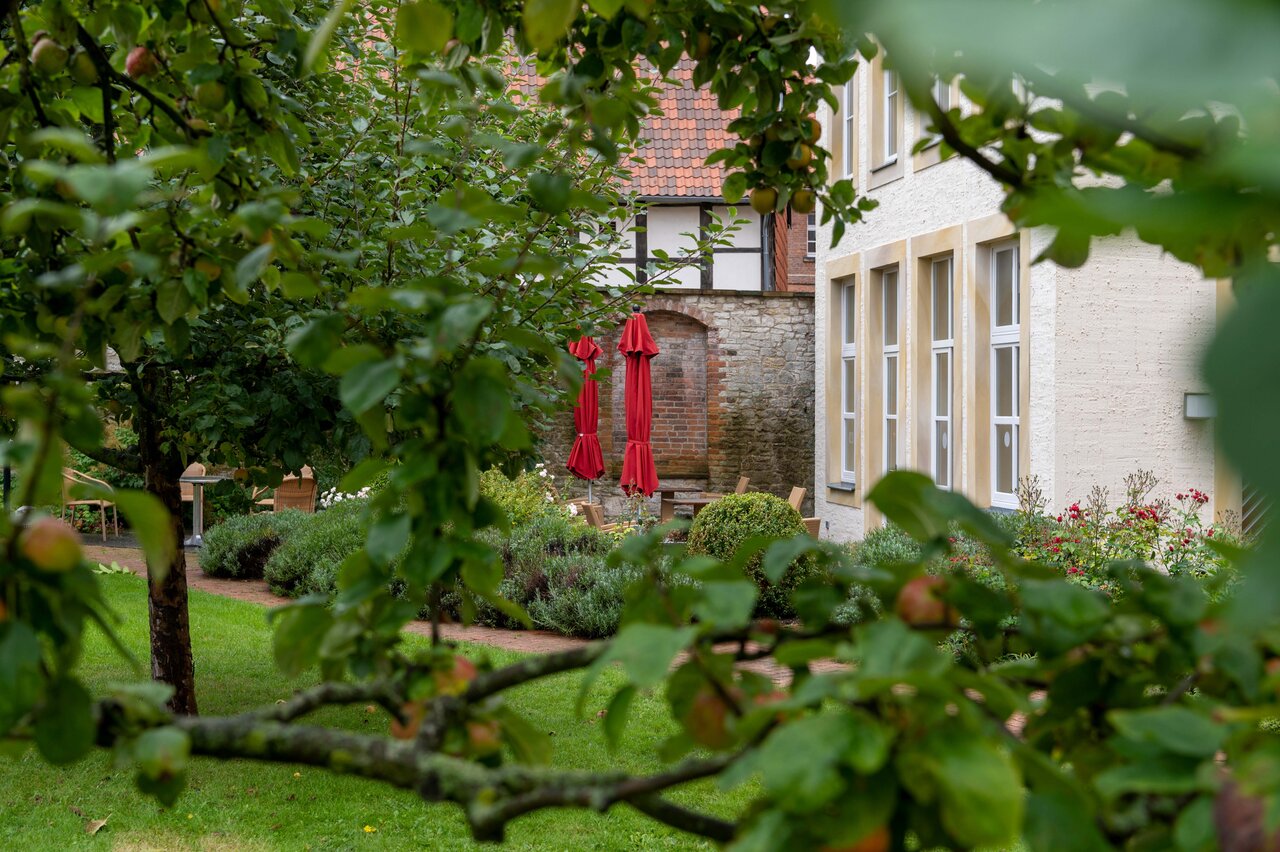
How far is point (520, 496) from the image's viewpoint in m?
10.3

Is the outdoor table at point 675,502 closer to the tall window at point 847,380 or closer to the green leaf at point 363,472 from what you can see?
the tall window at point 847,380

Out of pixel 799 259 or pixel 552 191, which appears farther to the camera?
pixel 799 259

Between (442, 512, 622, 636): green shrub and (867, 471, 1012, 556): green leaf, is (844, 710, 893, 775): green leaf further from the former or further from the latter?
(442, 512, 622, 636): green shrub

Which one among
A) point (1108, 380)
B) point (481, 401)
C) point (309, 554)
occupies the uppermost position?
point (1108, 380)

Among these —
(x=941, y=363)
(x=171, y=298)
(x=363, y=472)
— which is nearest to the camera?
(x=363, y=472)

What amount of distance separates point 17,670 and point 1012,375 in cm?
843

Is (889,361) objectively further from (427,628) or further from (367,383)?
(367,383)

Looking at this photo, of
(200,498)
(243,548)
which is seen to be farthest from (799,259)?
(243,548)

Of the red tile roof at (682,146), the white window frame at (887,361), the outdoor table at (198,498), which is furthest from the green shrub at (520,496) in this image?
the red tile roof at (682,146)

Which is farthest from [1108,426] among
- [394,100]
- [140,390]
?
[140,390]

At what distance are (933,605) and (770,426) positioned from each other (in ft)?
46.1

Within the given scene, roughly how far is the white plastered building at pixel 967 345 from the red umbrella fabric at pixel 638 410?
1858 mm

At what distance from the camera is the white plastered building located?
303 inches

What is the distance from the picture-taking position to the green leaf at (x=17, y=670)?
631mm
